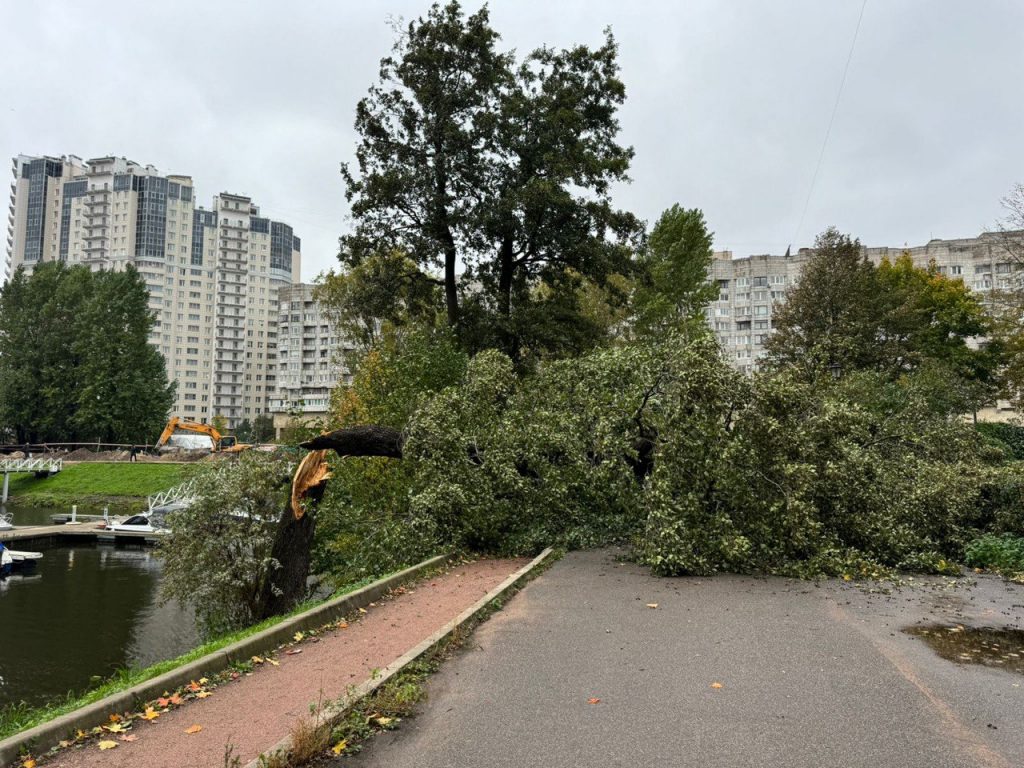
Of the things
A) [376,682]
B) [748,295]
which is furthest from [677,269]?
[748,295]

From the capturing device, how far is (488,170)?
825 inches

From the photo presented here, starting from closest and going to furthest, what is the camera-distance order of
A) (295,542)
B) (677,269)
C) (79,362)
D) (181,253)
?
(295,542) → (677,269) → (79,362) → (181,253)

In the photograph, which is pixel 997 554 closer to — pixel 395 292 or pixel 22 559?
pixel 395 292

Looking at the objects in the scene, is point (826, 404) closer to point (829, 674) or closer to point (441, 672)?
point (829, 674)

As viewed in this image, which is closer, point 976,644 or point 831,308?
point 976,644

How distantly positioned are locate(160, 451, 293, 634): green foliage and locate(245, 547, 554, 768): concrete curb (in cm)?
466

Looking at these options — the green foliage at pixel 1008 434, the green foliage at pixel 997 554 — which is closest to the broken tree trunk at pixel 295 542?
the green foliage at pixel 997 554

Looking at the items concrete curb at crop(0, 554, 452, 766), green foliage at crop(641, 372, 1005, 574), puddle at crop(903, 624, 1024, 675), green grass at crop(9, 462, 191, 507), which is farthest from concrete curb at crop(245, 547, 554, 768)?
green grass at crop(9, 462, 191, 507)

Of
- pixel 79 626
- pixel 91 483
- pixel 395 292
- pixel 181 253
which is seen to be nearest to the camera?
pixel 79 626

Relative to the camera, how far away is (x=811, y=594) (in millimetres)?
9414

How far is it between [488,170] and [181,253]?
11063 cm

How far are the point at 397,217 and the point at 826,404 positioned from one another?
45.7 ft

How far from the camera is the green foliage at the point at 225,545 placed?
451 inches

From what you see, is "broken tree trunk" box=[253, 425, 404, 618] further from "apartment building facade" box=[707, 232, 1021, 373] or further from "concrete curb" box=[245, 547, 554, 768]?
"apartment building facade" box=[707, 232, 1021, 373]
